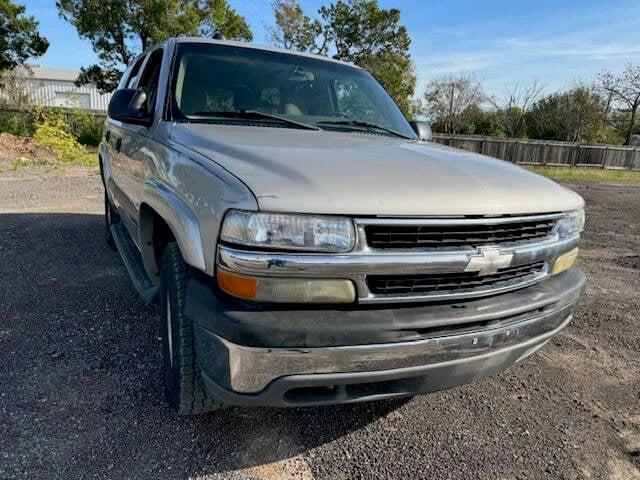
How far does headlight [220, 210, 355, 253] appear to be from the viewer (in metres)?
1.70

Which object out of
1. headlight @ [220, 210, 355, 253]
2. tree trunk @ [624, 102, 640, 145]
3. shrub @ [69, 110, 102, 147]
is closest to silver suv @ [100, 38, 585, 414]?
headlight @ [220, 210, 355, 253]

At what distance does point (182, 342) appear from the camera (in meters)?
2.06

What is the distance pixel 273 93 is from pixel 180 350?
1785mm

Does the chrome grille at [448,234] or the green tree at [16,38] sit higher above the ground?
the green tree at [16,38]

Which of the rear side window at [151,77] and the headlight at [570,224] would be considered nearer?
the headlight at [570,224]

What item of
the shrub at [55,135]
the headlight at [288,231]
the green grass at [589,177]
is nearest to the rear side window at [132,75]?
the headlight at [288,231]

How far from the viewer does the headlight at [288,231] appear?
170cm

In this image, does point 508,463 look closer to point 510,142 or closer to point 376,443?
point 376,443

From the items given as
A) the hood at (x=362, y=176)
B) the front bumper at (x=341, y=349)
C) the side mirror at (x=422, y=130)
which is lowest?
the front bumper at (x=341, y=349)

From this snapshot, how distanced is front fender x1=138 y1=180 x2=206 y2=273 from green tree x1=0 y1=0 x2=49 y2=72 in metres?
27.5

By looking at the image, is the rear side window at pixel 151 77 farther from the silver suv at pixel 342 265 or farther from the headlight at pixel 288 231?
the headlight at pixel 288 231

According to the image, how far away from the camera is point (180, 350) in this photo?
2.08 meters

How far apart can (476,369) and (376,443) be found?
67 cm

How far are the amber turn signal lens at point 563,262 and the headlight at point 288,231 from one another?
1.32 metres
